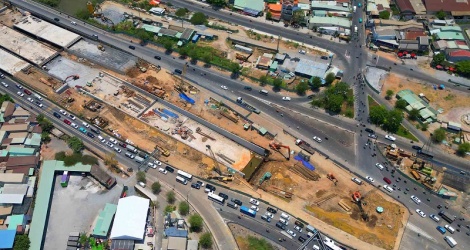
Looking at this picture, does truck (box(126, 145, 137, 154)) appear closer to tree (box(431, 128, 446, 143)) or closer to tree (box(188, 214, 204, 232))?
tree (box(188, 214, 204, 232))

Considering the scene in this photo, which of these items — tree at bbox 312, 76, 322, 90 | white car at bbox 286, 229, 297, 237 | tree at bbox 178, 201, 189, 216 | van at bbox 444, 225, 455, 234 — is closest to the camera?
white car at bbox 286, 229, 297, 237

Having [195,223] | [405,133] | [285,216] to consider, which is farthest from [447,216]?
[195,223]

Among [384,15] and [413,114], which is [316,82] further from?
[384,15]

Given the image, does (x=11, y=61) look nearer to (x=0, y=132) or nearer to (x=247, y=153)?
(x=0, y=132)

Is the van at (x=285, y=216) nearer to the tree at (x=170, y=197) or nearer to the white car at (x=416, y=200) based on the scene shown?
the tree at (x=170, y=197)

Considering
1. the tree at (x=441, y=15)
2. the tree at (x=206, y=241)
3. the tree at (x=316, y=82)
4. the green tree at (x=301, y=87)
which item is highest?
the tree at (x=441, y=15)

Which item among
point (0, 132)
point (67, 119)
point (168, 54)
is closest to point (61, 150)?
point (67, 119)

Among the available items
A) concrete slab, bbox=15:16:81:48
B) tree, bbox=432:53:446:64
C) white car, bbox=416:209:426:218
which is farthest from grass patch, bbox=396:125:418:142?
concrete slab, bbox=15:16:81:48

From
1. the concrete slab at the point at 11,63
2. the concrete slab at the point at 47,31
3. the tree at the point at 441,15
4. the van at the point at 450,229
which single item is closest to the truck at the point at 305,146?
the van at the point at 450,229
